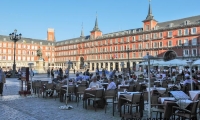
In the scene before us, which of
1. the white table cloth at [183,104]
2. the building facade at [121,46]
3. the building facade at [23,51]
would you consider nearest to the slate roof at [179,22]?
the building facade at [121,46]

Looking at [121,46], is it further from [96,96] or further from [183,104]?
[183,104]

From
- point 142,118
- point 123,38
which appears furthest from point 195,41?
point 142,118

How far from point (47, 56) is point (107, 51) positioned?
3493cm

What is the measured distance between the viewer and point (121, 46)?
65.1 meters

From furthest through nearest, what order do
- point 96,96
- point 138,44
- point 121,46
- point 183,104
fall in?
1. point 121,46
2. point 138,44
3. point 96,96
4. point 183,104

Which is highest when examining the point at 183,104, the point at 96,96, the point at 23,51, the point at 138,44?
the point at 138,44

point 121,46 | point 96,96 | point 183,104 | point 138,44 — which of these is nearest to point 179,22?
point 138,44

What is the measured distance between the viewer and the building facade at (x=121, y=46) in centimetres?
4919

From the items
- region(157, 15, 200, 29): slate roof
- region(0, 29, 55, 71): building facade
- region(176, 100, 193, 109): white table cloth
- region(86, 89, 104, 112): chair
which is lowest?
region(86, 89, 104, 112): chair

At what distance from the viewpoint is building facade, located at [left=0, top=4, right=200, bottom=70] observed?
49.2 m

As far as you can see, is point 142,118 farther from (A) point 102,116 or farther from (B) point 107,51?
(B) point 107,51

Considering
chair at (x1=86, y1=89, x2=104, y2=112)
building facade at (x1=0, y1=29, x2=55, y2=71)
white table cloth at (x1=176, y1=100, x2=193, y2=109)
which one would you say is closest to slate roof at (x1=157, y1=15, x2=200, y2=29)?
building facade at (x1=0, y1=29, x2=55, y2=71)

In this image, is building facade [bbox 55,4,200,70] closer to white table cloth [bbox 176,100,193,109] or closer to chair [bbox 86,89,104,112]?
chair [bbox 86,89,104,112]

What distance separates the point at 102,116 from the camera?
7129 millimetres
